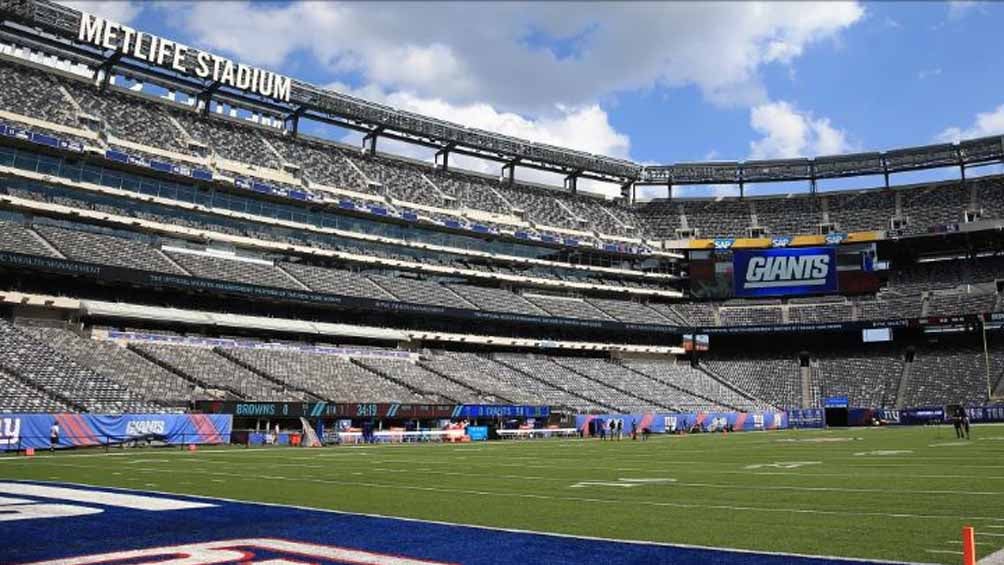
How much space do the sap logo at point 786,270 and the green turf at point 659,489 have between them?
5021 centimetres

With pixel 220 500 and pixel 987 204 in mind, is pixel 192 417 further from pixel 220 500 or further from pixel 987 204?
pixel 987 204

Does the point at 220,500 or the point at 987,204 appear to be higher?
the point at 987,204

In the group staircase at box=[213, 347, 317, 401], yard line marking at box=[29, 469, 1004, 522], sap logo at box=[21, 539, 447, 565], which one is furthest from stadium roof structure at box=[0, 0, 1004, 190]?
sap logo at box=[21, 539, 447, 565]

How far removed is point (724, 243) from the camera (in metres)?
81.9

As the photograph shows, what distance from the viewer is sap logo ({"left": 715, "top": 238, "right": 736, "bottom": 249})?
268ft

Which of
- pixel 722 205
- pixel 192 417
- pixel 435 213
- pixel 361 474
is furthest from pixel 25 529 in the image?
pixel 722 205

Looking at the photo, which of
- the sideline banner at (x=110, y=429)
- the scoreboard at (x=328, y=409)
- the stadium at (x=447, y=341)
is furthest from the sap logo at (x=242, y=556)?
the scoreboard at (x=328, y=409)

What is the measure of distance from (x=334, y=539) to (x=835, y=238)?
7640 centimetres

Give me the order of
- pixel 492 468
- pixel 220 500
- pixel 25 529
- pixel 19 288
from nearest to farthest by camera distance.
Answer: pixel 25 529 < pixel 220 500 < pixel 492 468 < pixel 19 288

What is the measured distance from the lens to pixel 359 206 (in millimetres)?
64312

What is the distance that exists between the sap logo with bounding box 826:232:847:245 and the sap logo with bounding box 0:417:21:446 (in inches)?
2760

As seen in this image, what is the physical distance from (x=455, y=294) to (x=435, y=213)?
792 centimetres

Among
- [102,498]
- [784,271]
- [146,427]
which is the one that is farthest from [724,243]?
[102,498]

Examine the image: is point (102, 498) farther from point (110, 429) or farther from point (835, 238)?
point (835, 238)
